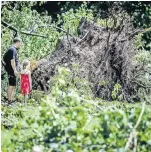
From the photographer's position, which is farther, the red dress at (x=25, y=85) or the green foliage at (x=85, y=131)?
the red dress at (x=25, y=85)

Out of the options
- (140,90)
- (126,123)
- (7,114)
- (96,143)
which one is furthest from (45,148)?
(140,90)

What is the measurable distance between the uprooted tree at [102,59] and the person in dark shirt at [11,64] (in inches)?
30.7

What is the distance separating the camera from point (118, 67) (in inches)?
418

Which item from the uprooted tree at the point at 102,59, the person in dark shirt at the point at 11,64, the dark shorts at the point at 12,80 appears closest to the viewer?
the person in dark shirt at the point at 11,64

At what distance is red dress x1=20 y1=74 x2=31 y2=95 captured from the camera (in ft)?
30.9

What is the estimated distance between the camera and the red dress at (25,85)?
9406mm

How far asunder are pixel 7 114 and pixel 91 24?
4463 millimetres

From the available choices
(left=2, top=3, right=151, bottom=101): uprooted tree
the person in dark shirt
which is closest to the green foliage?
the person in dark shirt

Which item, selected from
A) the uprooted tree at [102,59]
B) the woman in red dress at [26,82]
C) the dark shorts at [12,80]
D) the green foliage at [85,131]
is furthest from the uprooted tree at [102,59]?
the green foliage at [85,131]

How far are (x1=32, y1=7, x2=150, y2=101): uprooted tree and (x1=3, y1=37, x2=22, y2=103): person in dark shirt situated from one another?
78cm

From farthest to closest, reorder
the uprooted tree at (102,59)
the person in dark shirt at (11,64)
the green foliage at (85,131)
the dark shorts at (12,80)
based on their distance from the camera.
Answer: the uprooted tree at (102,59), the dark shorts at (12,80), the person in dark shirt at (11,64), the green foliage at (85,131)

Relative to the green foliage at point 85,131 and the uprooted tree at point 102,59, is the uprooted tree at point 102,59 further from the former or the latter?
the green foliage at point 85,131

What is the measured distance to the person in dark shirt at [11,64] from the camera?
9.34m

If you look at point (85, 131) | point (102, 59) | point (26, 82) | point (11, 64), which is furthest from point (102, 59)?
point (85, 131)
